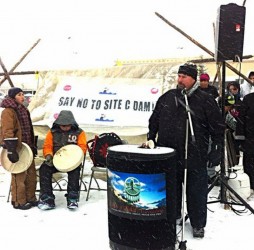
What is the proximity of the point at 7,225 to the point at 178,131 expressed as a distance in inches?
92.6

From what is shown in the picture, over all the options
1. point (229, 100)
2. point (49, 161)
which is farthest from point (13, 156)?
point (229, 100)

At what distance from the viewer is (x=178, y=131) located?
3861 mm

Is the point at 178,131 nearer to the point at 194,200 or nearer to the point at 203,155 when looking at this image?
the point at 203,155

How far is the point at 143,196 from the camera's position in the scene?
3.34 meters

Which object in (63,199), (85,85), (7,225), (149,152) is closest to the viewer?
(149,152)

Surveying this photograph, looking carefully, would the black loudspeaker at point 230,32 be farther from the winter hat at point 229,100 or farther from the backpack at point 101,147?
the backpack at point 101,147

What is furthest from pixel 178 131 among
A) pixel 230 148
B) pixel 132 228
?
pixel 230 148

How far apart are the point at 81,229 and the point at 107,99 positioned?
3.53 meters

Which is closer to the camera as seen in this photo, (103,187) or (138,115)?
(103,187)

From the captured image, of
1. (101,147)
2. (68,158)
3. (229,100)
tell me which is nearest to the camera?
(68,158)

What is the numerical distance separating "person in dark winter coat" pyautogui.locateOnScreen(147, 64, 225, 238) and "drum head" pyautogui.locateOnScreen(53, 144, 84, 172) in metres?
1.49

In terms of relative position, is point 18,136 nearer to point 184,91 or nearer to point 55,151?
point 55,151

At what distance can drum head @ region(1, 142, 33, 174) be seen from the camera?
5137mm

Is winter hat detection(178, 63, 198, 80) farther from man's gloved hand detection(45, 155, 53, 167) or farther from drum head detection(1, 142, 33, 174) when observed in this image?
drum head detection(1, 142, 33, 174)
